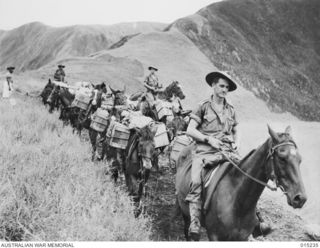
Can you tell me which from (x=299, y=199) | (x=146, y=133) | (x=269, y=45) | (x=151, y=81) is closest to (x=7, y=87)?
(x=151, y=81)

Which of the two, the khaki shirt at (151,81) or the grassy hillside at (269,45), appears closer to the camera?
the khaki shirt at (151,81)

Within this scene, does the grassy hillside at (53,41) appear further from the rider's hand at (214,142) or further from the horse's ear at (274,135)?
the horse's ear at (274,135)

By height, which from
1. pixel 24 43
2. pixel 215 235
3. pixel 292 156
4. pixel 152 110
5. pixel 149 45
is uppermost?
pixel 292 156

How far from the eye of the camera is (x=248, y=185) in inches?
187

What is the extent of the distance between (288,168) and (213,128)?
5.79ft

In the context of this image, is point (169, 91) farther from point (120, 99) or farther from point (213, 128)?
point (213, 128)

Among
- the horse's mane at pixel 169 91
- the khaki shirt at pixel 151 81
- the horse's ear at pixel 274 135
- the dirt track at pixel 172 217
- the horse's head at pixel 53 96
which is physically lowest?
the horse's head at pixel 53 96

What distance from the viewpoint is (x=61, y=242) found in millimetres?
4504

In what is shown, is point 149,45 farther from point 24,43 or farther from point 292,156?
point 24,43

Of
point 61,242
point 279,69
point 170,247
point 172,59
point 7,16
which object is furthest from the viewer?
point 279,69

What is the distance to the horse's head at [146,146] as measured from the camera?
7.53 meters

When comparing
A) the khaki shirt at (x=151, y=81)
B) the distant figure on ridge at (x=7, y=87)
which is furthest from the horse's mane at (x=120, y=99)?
the distant figure on ridge at (x=7, y=87)

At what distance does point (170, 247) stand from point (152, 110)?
6236 mm

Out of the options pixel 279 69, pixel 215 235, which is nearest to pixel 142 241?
pixel 215 235
